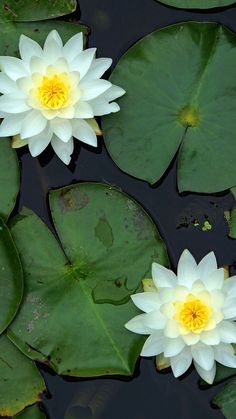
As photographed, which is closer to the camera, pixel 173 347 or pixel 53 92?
pixel 173 347

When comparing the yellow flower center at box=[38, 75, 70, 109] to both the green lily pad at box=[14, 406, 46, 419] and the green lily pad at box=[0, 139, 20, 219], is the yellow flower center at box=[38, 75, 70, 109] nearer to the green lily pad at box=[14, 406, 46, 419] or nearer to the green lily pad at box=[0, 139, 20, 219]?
the green lily pad at box=[0, 139, 20, 219]

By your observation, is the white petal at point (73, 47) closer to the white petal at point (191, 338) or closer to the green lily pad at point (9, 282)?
the green lily pad at point (9, 282)

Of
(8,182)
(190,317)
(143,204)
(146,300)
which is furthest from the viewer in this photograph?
(143,204)

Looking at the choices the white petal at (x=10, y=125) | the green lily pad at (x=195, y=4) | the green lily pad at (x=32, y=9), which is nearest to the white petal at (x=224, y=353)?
the white petal at (x=10, y=125)

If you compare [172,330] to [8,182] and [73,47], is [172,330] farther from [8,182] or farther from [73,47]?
[73,47]

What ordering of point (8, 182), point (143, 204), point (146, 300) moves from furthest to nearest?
1. point (143, 204)
2. point (8, 182)
3. point (146, 300)

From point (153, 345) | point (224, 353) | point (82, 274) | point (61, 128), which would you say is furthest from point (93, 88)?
point (224, 353)
